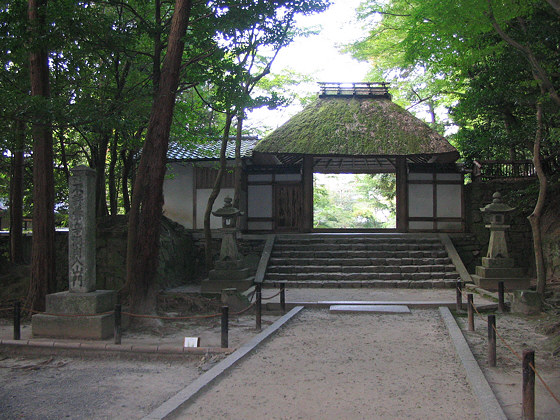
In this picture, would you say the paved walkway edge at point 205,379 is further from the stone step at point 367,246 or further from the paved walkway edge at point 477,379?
the stone step at point 367,246

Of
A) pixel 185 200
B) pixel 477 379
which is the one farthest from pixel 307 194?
pixel 477 379

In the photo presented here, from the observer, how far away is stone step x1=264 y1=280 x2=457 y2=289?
1181 centimetres

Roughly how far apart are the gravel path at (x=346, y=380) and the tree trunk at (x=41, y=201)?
4.71 m

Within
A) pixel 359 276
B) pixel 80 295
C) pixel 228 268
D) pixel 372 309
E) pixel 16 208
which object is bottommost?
pixel 372 309

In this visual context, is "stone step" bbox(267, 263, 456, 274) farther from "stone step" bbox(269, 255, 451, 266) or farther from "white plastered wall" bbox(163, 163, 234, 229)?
"white plastered wall" bbox(163, 163, 234, 229)

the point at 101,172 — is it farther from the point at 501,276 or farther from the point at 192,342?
the point at 501,276

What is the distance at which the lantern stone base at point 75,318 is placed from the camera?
22.3 ft

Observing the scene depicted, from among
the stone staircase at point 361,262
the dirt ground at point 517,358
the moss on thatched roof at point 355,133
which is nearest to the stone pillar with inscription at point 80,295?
the dirt ground at point 517,358

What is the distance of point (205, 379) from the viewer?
4.85 metres

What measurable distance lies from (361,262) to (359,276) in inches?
33.8

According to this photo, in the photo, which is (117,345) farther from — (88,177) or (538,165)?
(538,165)

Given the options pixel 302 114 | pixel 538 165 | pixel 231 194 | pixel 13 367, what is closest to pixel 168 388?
pixel 13 367

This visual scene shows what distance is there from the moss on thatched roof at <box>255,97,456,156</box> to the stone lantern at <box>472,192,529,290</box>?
3.06 metres

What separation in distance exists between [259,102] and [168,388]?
23.4 feet
